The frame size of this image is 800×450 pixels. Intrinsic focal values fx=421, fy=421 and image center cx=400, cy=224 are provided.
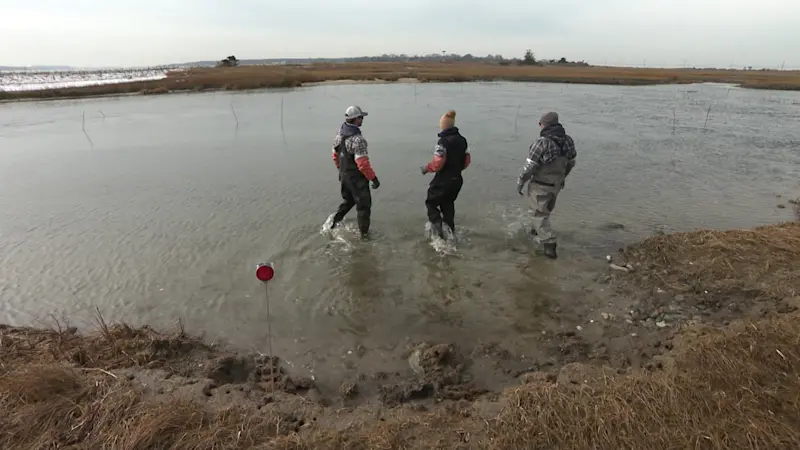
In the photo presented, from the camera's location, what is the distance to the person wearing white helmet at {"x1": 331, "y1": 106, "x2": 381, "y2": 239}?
716 centimetres

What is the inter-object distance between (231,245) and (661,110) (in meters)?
28.8

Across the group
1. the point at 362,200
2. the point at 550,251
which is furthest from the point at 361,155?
the point at 550,251

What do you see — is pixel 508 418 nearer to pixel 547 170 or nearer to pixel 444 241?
pixel 444 241

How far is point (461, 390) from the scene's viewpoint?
4.15m

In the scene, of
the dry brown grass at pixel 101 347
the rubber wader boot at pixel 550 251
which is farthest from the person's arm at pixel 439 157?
the dry brown grass at pixel 101 347

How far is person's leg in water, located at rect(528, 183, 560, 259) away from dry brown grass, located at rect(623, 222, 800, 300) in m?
1.28

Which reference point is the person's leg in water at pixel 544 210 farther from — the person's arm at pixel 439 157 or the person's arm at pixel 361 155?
the person's arm at pixel 361 155

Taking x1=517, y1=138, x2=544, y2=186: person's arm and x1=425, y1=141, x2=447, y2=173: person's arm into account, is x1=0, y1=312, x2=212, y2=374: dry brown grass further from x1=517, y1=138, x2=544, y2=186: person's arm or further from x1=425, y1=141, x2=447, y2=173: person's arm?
x1=517, y1=138, x2=544, y2=186: person's arm

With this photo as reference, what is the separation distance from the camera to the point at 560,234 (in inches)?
321

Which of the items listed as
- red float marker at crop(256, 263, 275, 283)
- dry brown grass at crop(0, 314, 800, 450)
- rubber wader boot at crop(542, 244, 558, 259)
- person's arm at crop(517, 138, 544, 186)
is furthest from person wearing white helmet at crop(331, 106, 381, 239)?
dry brown grass at crop(0, 314, 800, 450)

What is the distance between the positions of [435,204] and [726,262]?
4.45 metres

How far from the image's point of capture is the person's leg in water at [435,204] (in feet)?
24.2

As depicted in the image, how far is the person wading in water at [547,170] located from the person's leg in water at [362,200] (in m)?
2.65

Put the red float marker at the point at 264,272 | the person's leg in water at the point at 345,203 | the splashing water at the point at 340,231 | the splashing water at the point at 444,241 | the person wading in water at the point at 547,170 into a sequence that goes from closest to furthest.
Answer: the red float marker at the point at 264,272
the person wading in water at the point at 547,170
the splashing water at the point at 444,241
the person's leg in water at the point at 345,203
the splashing water at the point at 340,231
